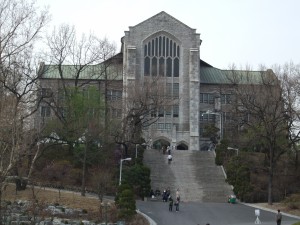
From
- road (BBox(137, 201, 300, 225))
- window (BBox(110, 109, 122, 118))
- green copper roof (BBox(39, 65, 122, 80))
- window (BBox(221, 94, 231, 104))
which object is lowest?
road (BBox(137, 201, 300, 225))

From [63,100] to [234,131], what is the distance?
20.8 meters

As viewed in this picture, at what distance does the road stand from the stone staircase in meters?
2.86

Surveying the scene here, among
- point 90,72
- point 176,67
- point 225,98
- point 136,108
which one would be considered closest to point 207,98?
point 225,98

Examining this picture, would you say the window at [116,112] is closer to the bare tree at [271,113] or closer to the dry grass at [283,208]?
the bare tree at [271,113]

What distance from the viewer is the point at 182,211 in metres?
36.1

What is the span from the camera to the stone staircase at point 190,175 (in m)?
43.9

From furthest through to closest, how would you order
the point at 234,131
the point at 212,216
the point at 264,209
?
the point at 234,131 < the point at 264,209 < the point at 212,216

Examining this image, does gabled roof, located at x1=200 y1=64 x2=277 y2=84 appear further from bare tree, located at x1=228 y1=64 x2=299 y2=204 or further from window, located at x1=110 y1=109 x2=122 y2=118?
window, located at x1=110 y1=109 x2=122 y2=118

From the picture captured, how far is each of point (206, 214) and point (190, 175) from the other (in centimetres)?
1341

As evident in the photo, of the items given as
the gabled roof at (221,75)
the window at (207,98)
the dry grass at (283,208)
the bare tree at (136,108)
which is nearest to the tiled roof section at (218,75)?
the gabled roof at (221,75)

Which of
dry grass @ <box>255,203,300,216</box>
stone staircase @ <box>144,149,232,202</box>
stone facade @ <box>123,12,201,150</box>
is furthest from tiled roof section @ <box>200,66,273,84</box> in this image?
dry grass @ <box>255,203,300,216</box>

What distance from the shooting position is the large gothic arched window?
69438 mm

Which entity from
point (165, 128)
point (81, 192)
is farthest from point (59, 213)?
point (165, 128)

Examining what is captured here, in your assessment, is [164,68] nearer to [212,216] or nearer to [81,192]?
[81,192]
